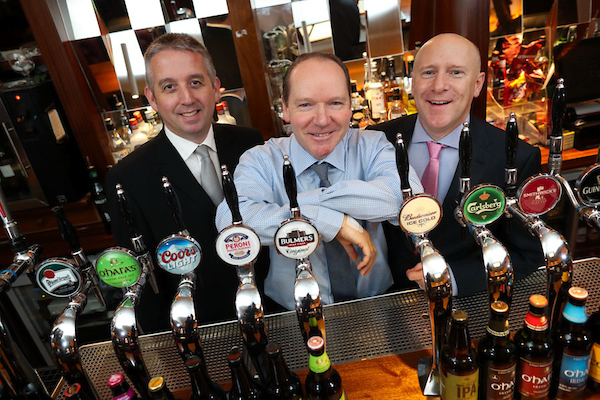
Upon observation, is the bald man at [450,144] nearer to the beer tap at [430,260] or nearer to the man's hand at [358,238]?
the man's hand at [358,238]

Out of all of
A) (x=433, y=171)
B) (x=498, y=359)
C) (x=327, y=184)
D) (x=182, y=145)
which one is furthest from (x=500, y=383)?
(x=182, y=145)

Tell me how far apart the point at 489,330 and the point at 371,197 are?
49 cm

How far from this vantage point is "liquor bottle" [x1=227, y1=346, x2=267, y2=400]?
1021 millimetres

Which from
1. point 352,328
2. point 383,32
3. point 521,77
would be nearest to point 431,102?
point 352,328

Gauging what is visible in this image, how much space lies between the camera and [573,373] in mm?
1059

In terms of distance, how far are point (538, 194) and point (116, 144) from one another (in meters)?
3.12

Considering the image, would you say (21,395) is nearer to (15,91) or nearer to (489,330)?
(489,330)

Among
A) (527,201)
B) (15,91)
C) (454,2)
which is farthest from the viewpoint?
(15,91)

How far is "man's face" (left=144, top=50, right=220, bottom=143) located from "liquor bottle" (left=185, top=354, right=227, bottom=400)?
113 cm

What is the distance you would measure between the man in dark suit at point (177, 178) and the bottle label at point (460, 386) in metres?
1.06

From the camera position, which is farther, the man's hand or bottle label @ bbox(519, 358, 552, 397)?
the man's hand

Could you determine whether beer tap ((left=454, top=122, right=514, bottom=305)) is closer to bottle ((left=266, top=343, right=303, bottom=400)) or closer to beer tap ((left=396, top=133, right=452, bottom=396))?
beer tap ((left=396, top=133, right=452, bottom=396))

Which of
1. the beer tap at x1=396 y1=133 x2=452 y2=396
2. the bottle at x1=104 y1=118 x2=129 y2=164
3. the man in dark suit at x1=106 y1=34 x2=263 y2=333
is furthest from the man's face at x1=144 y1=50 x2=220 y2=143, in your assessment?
the bottle at x1=104 y1=118 x2=129 y2=164

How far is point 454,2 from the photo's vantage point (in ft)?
9.07
